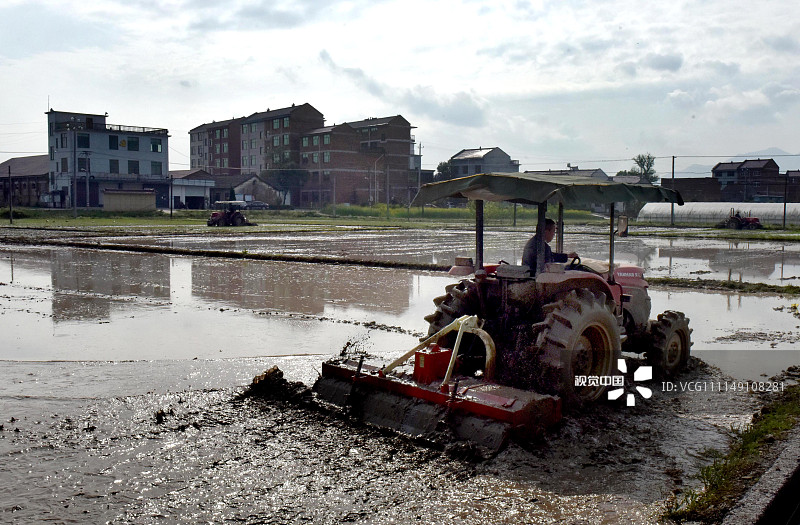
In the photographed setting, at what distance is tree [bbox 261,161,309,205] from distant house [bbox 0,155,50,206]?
26.1 m

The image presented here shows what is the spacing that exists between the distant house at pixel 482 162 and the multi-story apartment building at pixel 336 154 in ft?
19.5

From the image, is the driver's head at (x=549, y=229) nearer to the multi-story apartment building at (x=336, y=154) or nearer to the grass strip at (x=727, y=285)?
the grass strip at (x=727, y=285)

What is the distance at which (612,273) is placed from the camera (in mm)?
7258

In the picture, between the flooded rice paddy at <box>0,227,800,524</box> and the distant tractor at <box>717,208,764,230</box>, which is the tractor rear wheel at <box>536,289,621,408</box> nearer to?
the flooded rice paddy at <box>0,227,800,524</box>

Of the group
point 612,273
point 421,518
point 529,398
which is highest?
point 612,273

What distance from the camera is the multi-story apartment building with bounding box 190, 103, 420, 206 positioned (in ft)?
295

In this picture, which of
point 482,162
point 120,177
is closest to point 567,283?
point 120,177

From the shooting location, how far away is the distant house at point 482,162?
320 feet

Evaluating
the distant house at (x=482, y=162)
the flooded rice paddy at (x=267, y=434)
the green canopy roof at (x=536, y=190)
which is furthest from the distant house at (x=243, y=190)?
the green canopy roof at (x=536, y=190)

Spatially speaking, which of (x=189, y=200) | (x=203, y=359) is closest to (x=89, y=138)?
(x=189, y=200)

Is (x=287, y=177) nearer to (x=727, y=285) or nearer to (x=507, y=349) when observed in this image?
(x=727, y=285)

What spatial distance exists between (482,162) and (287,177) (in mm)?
26245

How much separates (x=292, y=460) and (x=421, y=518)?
1.27m

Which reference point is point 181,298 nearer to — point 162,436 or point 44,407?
point 44,407
